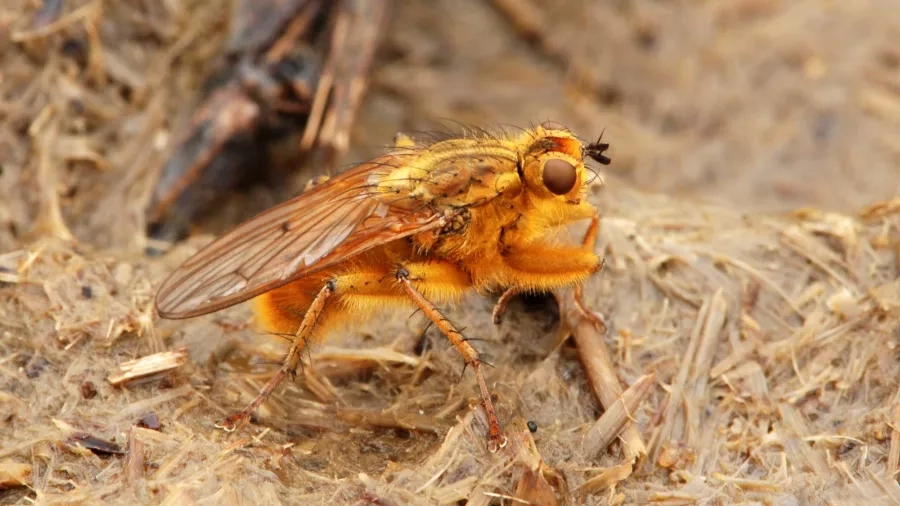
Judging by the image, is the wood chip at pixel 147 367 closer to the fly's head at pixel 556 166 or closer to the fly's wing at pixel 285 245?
the fly's wing at pixel 285 245

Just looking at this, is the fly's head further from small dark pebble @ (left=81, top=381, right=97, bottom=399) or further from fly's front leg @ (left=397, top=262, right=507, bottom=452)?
small dark pebble @ (left=81, top=381, right=97, bottom=399)

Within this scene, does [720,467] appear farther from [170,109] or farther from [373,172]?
[170,109]

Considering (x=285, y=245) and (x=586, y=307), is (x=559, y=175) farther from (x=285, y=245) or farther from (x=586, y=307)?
(x=285, y=245)

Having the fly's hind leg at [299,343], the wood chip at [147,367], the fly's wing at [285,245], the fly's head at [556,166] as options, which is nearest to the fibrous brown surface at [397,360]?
the wood chip at [147,367]

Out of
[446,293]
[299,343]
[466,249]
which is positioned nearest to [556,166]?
[466,249]

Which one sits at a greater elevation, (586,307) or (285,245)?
(586,307)

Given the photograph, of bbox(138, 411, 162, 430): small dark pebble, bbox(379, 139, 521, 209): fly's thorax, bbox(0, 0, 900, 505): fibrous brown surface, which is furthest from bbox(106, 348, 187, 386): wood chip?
bbox(379, 139, 521, 209): fly's thorax
